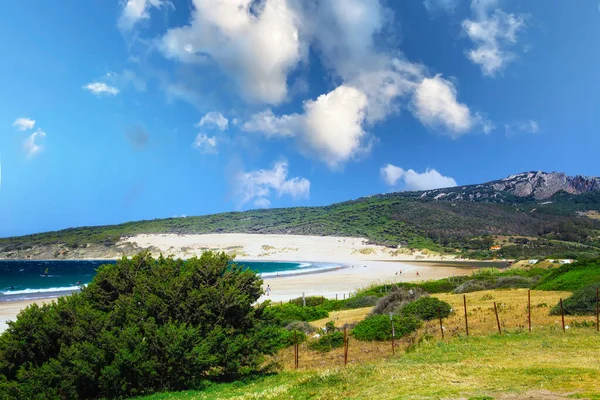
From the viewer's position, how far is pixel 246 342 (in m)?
14.5

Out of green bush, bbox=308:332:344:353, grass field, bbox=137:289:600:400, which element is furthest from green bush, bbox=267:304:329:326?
grass field, bbox=137:289:600:400

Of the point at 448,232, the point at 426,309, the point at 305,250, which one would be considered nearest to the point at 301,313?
the point at 426,309

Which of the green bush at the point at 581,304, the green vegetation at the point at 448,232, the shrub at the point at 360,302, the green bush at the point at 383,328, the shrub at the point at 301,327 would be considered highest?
the green vegetation at the point at 448,232

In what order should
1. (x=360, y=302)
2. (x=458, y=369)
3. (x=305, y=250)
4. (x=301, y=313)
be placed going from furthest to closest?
(x=305, y=250), (x=360, y=302), (x=301, y=313), (x=458, y=369)

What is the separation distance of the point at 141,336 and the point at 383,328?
40.7 feet

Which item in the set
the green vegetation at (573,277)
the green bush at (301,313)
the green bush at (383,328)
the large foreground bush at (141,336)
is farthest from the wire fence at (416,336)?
the green vegetation at (573,277)

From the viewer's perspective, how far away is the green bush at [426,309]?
2411 cm

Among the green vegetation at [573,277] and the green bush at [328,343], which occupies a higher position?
the green vegetation at [573,277]

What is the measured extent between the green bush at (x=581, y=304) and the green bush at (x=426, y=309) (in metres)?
5.67

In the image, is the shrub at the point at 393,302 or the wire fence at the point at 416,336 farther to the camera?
the shrub at the point at 393,302

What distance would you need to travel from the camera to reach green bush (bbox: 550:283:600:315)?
2072 centimetres

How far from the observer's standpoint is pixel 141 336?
524 inches

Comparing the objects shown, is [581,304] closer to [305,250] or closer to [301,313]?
[301,313]

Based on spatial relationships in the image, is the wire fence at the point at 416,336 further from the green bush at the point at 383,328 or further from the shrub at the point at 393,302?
the shrub at the point at 393,302
